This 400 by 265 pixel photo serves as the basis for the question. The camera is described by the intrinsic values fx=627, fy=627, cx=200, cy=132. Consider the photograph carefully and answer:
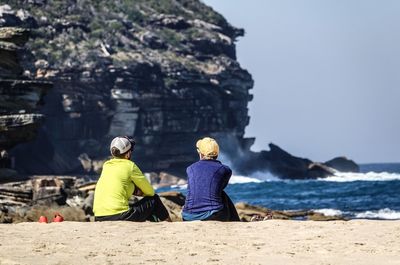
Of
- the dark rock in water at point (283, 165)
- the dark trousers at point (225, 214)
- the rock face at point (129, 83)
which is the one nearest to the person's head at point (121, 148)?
the dark trousers at point (225, 214)

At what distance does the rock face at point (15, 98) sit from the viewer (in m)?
37.9

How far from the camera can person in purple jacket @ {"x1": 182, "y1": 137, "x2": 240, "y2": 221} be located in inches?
404

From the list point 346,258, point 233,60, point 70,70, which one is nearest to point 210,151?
point 346,258

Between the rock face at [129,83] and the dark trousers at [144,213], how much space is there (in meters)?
93.9

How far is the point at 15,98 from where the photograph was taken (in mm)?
40125

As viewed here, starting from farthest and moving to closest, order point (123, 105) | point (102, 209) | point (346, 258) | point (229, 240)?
point (123, 105) < point (102, 209) < point (229, 240) < point (346, 258)

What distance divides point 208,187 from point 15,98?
3232cm

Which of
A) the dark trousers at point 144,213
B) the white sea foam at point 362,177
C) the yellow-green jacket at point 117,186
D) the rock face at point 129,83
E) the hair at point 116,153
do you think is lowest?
the dark trousers at point 144,213

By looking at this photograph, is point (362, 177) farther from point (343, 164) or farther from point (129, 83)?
point (129, 83)

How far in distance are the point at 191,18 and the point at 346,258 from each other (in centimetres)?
13948

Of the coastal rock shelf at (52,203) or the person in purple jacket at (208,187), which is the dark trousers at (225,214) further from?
the coastal rock shelf at (52,203)

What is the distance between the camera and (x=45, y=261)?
705 cm

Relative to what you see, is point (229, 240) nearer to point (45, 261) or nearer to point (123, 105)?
point (45, 261)

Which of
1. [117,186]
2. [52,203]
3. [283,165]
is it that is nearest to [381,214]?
[52,203]
